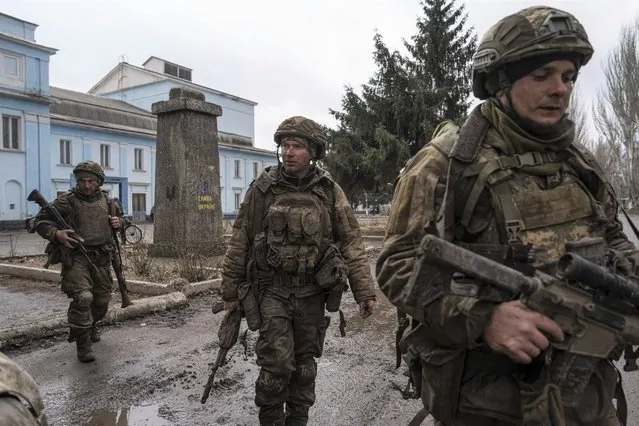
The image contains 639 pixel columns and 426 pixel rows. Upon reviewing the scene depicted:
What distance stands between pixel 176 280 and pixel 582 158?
20.4 feet

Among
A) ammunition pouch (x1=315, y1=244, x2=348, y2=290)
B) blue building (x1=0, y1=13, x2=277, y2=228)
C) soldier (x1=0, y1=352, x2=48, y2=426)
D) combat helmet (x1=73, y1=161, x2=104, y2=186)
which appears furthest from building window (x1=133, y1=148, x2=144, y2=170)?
soldier (x1=0, y1=352, x2=48, y2=426)

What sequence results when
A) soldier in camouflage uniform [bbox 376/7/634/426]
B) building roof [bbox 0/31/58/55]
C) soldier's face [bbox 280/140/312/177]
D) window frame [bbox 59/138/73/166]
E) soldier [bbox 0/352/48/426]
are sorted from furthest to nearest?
window frame [bbox 59/138/73/166] → building roof [bbox 0/31/58/55] → soldier's face [bbox 280/140/312/177] → soldier in camouflage uniform [bbox 376/7/634/426] → soldier [bbox 0/352/48/426]

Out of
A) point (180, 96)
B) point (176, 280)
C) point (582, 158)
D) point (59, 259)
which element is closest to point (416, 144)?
point (180, 96)

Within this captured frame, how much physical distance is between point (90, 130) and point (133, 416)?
29508 millimetres

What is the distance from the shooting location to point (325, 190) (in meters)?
3.61

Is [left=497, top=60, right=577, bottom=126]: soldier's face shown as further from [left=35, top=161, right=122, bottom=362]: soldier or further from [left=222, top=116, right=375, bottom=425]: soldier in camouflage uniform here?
[left=35, top=161, right=122, bottom=362]: soldier

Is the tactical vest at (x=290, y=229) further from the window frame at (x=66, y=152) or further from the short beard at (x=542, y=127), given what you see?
the window frame at (x=66, y=152)

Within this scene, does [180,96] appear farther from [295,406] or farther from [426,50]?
[426,50]

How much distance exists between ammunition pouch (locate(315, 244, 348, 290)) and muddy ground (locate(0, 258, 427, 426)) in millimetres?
980

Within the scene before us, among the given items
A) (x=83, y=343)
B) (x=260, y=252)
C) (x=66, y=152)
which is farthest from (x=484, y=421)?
(x=66, y=152)

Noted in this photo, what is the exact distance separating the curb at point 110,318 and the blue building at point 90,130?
2198cm

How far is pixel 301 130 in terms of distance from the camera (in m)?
3.46

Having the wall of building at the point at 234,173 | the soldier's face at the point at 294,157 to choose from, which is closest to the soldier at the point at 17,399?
the soldier's face at the point at 294,157

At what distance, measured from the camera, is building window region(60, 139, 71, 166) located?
28.2 metres
